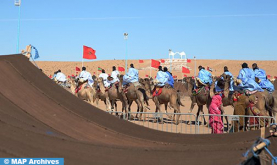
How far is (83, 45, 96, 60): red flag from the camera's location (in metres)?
27.6

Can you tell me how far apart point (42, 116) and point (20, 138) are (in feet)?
7.67

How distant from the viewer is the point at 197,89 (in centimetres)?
1781

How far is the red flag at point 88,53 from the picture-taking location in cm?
2758

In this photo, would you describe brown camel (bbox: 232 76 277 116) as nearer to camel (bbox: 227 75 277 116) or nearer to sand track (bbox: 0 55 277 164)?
camel (bbox: 227 75 277 116)

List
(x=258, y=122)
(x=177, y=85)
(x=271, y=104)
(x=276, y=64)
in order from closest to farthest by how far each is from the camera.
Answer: (x=258, y=122), (x=271, y=104), (x=177, y=85), (x=276, y=64)

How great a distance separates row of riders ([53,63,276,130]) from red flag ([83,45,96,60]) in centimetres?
346

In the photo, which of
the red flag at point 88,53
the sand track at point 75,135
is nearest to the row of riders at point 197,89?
the red flag at point 88,53

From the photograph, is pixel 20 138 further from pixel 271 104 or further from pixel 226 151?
pixel 271 104

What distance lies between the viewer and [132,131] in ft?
30.7

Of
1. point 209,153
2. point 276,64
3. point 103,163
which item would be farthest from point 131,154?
point 276,64

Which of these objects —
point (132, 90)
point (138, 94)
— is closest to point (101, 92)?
point (132, 90)

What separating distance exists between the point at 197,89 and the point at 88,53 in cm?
1187

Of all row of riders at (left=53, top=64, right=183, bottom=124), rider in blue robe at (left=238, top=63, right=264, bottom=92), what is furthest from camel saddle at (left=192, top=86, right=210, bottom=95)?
rider in blue robe at (left=238, top=63, right=264, bottom=92)

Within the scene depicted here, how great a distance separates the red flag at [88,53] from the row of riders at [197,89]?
346cm
